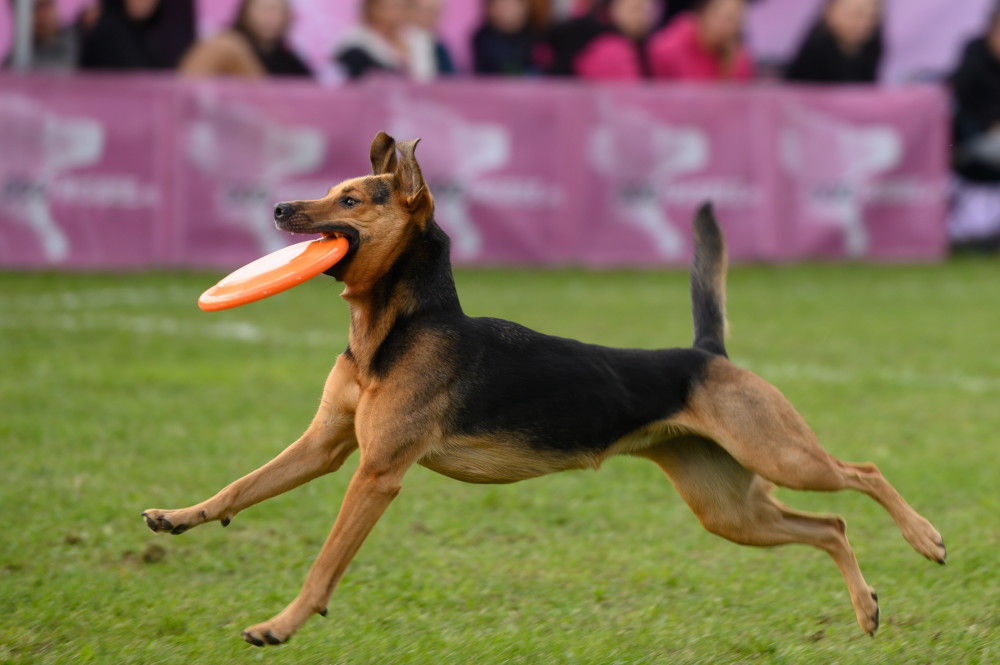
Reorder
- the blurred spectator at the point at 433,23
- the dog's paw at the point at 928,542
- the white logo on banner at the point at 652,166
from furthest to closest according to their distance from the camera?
1. the blurred spectator at the point at 433,23
2. the white logo on banner at the point at 652,166
3. the dog's paw at the point at 928,542

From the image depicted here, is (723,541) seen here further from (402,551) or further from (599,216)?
(599,216)

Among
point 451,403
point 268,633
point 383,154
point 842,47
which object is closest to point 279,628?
point 268,633

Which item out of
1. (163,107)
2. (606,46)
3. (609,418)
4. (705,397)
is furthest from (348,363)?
(606,46)

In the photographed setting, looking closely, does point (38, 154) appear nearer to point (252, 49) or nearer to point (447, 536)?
point (252, 49)

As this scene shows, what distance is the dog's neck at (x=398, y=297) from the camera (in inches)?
182

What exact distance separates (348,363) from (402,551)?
1461mm

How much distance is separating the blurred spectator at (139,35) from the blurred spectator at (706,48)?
→ 5.16 meters

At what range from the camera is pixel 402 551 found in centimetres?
588

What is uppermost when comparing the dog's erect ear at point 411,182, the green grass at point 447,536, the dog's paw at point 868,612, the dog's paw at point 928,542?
the dog's erect ear at point 411,182

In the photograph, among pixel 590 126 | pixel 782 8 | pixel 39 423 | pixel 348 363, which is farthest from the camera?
pixel 782 8

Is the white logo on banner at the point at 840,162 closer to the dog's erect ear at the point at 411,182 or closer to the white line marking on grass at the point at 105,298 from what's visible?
the white line marking on grass at the point at 105,298

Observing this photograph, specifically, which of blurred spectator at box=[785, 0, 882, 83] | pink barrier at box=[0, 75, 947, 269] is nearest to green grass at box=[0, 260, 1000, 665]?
pink barrier at box=[0, 75, 947, 269]

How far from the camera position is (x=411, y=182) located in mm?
4625

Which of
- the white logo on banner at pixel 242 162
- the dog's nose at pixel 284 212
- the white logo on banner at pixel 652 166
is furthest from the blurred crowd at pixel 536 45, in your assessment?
the dog's nose at pixel 284 212
